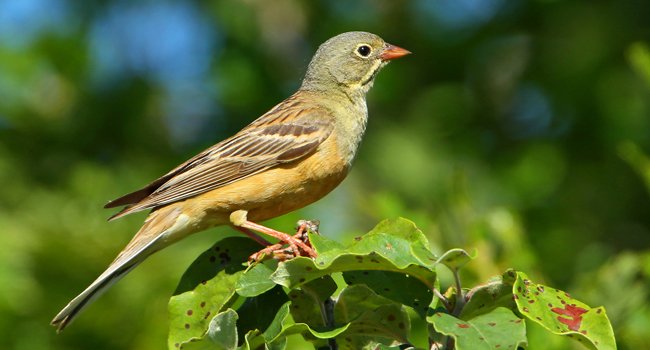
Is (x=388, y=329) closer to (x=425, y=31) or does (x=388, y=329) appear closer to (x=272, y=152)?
(x=272, y=152)

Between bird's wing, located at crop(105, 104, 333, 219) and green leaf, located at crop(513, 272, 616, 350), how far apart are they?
2.57m

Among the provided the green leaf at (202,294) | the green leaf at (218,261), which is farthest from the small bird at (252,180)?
the green leaf at (202,294)

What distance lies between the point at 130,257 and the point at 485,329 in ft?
8.03

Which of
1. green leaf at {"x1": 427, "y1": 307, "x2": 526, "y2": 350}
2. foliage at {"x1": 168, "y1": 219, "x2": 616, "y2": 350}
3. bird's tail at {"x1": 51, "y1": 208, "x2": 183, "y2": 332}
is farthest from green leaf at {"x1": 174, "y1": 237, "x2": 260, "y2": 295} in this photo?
green leaf at {"x1": 427, "y1": 307, "x2": 526, "y2": 350}

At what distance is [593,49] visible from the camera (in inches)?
347

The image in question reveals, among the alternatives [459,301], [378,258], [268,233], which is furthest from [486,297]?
[268,233]

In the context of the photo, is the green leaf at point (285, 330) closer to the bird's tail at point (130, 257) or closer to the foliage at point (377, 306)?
the foliage at point (377, 306)

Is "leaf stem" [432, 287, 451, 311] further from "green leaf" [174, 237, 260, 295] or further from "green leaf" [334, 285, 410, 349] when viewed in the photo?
"green leaf" [174, 237, 260, 295]

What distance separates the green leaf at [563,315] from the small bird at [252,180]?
6.42 feet

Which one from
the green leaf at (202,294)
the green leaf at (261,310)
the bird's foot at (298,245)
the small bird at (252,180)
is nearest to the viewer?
the green leaf at (261,310)

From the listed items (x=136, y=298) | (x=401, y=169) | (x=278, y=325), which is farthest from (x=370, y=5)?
(x=278, y=325)

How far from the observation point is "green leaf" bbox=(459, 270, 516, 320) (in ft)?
11.0

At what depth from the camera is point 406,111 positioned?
363 inches

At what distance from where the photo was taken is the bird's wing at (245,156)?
562 cm
